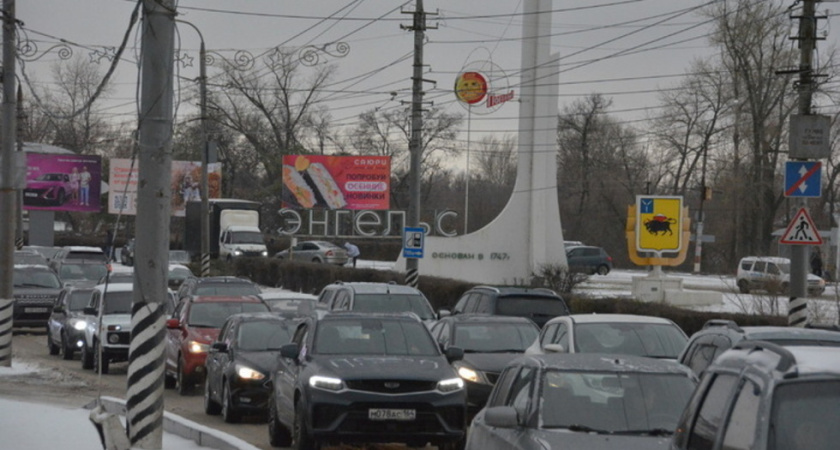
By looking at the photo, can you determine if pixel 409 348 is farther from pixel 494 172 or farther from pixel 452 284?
pixel 494 172

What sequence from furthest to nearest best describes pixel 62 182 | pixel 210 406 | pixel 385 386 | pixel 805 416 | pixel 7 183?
pixel 62 182, pixel 7 183, pixel 210 406, pixel 385 386, pixel 805 416

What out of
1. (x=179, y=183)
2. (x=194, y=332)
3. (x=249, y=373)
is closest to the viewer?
(x=249, y=373)

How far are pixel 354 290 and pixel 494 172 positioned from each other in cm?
9665

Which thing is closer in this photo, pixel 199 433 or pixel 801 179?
pixel 199 433

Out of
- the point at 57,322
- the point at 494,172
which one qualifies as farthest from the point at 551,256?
the point at 494,172

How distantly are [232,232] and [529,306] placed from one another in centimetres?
4729

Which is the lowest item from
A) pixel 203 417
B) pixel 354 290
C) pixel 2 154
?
pixel 203 417

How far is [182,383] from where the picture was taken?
22.0 m

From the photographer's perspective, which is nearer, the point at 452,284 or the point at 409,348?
the point at 409,348

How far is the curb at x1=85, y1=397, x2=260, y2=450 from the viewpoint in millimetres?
12836

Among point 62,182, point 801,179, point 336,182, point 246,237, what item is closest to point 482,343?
point 801,179

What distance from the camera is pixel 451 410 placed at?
1347 centimetres

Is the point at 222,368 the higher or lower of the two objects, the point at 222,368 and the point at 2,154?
the lower

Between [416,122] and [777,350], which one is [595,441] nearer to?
[777,350]
